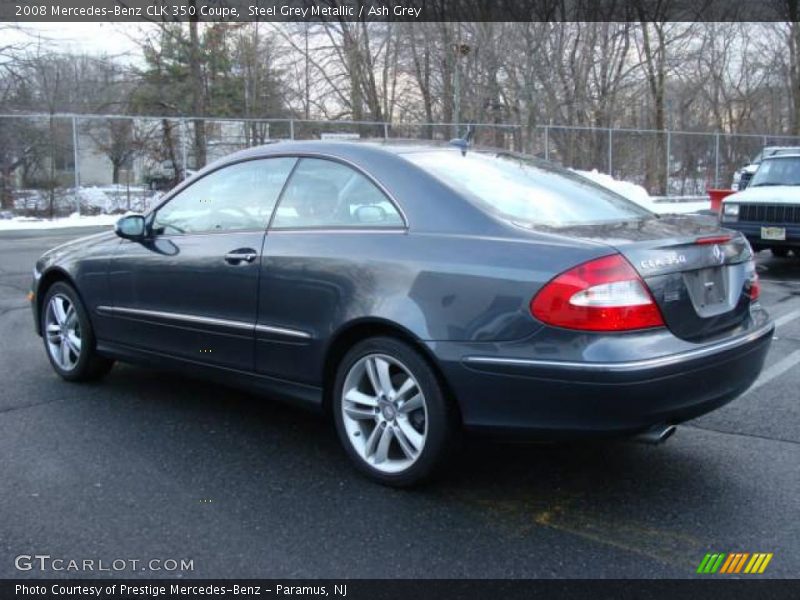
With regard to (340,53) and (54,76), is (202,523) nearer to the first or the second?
(54,76)

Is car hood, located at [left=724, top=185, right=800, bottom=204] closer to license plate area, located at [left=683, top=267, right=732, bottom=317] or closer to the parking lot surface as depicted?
the parking lot surface

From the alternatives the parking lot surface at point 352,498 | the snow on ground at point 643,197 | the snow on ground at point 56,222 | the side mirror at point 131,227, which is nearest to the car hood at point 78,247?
the side mirror at point 131,227

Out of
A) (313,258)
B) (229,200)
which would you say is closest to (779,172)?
(229,200)

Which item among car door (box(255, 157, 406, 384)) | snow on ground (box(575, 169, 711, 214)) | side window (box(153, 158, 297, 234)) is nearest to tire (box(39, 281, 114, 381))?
side window (box(153, 158, 297, 234))

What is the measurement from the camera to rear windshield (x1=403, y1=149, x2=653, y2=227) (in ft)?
11.4

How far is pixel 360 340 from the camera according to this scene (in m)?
3.50

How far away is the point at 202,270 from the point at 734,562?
277 cm

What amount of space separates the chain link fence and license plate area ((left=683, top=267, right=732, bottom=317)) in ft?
45.5

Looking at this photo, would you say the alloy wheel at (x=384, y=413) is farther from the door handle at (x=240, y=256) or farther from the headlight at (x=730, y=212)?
the headlight at (x=730, y=212)

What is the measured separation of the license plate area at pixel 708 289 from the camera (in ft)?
10.4

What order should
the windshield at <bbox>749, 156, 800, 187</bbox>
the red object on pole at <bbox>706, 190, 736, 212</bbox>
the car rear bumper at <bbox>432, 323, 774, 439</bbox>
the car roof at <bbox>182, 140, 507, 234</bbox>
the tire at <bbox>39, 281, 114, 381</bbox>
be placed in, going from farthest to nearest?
the red object on pole at <bbox>706, 190, 736, 212</bbox>, the windshield at <bbox>749, 156, 800, 187</bbox>, the tire at <bbox>39, 281, 114, 381</bbox>, the car roof at <bbox>182, 140, 507, 234</bbox>, the car rear bumper at <bbox>432, 323, 774, 439</bbox>

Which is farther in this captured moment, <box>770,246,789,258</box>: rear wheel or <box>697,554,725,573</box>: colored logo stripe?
<box>770,246,789,258</box>: rear wheel

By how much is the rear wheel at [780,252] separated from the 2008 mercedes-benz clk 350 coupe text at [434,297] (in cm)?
713
